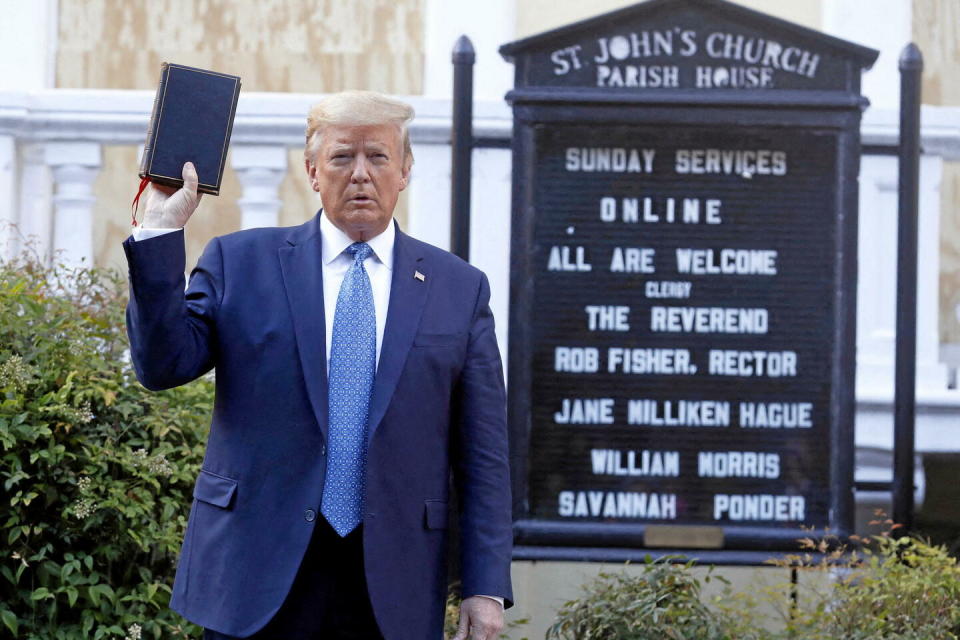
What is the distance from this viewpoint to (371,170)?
280 centimetres

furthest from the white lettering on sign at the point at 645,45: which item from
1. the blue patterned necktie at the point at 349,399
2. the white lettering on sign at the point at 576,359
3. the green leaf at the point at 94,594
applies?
the green leaf at the point at 94,594

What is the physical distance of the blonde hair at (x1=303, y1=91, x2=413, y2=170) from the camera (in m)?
2.82

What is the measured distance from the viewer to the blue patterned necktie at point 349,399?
8.91ft

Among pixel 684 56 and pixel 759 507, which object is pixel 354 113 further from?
pixel 759 507

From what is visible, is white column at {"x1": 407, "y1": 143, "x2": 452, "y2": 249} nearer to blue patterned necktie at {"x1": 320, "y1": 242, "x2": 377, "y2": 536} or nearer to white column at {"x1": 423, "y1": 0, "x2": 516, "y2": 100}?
white column at {"x1": 423, "y1": 0, "x2": 516, "y2": 100}

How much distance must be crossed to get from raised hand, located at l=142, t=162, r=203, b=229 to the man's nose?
317 millimetres

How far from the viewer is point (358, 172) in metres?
2.78

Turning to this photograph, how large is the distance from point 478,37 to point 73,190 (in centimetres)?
161

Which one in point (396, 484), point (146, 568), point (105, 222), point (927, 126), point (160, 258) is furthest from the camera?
point (105, 222)

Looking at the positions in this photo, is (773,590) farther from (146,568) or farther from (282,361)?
(282,361)

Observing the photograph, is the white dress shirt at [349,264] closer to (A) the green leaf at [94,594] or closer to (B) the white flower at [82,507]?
(B) the white flower at [82,507]

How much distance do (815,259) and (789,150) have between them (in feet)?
1.19

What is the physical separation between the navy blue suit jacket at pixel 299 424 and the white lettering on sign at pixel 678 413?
5.53 feet

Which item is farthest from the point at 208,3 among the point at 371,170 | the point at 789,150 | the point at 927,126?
the point at 371,170
